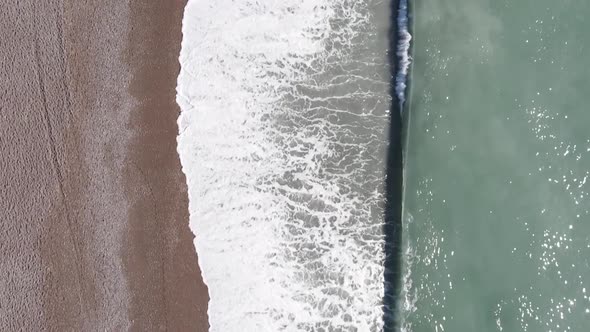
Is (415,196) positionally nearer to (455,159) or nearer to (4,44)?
(455,159)

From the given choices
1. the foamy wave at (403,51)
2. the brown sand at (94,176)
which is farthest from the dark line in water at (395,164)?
the brown sand at (94,176)

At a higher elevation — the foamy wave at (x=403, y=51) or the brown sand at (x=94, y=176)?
the foamy wave at (x=403, y=51)

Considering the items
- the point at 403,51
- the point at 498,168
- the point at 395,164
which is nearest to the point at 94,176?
the point at 395,164

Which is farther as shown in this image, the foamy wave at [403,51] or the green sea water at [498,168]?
the foamy wave at [403,51]

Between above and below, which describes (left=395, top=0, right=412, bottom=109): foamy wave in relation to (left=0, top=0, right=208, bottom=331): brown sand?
above

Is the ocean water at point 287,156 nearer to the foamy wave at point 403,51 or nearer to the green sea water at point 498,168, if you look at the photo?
the foamy wave at point 403,51

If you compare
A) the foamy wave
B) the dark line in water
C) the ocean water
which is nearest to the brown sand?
the ocean water

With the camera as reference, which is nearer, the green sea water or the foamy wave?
the green sea water

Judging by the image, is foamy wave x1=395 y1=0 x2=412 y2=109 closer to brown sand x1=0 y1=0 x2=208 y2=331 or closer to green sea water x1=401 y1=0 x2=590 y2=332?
green sea water x1=401 y1=0 x2=590 y2=332

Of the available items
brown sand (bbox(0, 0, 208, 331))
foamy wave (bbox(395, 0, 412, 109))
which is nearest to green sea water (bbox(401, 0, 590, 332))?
foamy wave (bbox(395, 0, 412, 109))
